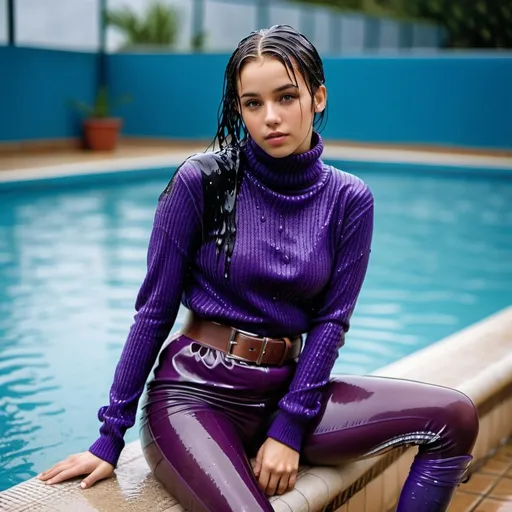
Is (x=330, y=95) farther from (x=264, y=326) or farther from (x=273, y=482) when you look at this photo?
(x=273, y=482)

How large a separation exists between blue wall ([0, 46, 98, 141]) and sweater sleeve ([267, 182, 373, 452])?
413 inches

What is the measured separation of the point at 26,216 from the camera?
24.3ft

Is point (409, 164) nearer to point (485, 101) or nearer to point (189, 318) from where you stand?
point (485, 101)

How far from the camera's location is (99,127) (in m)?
12.6

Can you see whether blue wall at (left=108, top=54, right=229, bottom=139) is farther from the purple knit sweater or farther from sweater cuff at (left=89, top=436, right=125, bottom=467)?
sweater cuff at (left=89, top=436, right=125, bottom=467)

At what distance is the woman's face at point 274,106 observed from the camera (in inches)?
72.5

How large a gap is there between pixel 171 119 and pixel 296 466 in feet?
42.7

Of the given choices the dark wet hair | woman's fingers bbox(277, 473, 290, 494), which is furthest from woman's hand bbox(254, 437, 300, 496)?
the dark wet hair

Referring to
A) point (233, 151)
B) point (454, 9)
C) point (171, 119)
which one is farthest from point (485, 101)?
point (233, 151)

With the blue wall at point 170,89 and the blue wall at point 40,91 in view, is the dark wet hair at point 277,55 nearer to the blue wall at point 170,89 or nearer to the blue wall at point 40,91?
the blue wall at point 40,91

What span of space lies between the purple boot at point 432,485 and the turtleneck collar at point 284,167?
67cm

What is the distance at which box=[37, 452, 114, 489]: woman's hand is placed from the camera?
1.88 metres

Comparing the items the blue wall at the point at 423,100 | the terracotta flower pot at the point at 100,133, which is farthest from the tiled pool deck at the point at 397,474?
the blue wall at the point at 423,100

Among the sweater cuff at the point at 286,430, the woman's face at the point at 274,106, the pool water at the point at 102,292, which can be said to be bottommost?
the pool water at the point at 102,292
